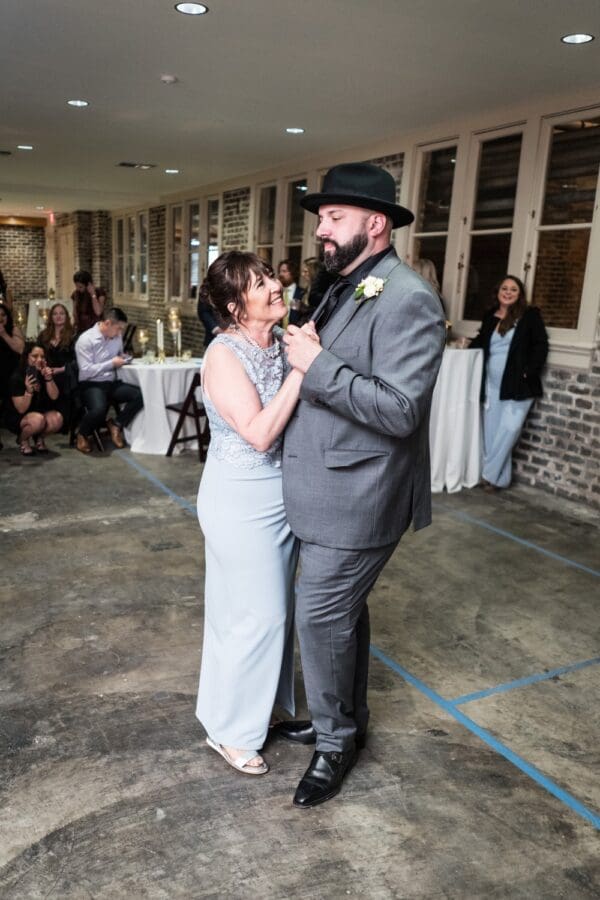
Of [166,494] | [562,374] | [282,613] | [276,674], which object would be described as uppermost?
[562,374]

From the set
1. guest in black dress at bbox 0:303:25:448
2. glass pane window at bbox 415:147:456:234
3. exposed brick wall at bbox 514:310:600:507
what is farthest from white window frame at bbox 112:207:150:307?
exposed brick wall at bbox 514:310:600:507

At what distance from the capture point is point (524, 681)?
2756mm

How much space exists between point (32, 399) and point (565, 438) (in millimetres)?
4425

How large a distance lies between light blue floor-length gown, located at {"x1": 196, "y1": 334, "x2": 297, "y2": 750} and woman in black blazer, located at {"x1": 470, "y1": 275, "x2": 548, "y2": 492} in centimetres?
362

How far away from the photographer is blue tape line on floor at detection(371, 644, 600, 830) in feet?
6.76

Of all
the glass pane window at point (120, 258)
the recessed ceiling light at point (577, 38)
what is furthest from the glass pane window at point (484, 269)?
the glass pane window at point (120, 258)

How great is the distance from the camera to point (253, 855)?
5.98 ft

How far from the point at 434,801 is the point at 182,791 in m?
0.74

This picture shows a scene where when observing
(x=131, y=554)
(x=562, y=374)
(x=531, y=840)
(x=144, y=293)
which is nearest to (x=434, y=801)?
(x=531, y=840)

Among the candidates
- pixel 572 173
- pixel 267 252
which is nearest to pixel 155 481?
pixel 572 173

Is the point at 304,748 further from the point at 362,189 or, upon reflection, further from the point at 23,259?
the point at 23,259

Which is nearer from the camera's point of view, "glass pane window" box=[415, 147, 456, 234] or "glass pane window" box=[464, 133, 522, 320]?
"glass pane window" box=[464, 133, 522, 320]

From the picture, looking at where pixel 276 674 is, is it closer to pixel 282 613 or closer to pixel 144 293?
pixel 282 613

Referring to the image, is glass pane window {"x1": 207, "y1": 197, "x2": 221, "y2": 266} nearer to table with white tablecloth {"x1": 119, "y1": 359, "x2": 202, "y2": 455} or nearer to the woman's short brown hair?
table with white tablecloth {"x1": 119, "y1": 359, "x2": 202, "y2": 455}
